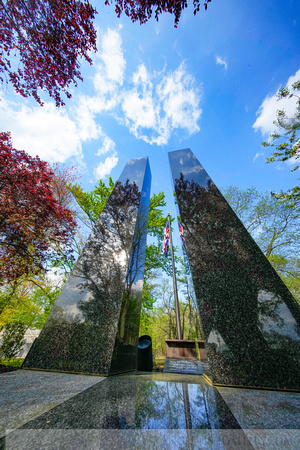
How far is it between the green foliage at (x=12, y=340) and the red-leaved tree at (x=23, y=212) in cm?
301

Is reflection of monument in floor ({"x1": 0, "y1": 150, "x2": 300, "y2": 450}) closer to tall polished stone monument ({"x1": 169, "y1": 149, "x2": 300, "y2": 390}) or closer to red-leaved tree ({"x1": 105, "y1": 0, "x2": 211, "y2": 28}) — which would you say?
tall polished stone monument ({"x1": 169, "y1": 149, "x2": 300, "y2": 390})

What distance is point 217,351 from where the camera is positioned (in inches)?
71.2

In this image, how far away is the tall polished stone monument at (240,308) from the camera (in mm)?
1678

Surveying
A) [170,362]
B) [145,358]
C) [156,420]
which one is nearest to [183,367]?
[170,362]

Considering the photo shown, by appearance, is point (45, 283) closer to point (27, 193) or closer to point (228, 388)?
point (27, 193)

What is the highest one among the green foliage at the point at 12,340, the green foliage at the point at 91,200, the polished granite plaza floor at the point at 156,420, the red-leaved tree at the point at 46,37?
the green foliage at the point at 91,200

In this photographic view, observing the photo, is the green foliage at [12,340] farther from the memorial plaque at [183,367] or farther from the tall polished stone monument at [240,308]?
the tall polished stone monument at [240,308]

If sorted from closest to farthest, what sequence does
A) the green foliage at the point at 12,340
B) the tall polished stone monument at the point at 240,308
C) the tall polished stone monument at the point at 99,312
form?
the tall polished stone monument at the point at 240,308
the tall polished stone monument at the point at 99,312
the green foliage at the point at 12,340

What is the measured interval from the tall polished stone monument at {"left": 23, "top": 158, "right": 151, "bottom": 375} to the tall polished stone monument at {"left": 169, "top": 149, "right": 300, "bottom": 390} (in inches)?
48.8

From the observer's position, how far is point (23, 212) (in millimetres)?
4930

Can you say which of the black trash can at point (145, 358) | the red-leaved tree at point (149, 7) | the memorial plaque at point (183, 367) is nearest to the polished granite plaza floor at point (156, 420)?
the memorial plaque at point (183, 367)

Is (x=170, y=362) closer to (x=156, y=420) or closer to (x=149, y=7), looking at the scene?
(x=156, y=420)

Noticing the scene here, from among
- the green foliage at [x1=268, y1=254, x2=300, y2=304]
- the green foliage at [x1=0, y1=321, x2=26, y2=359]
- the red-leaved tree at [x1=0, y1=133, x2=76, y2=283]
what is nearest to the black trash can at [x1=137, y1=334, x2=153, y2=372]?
the red-leaved tree at [x1=0, y1=133, x2=76, y2=283]

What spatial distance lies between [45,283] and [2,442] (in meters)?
10.8
